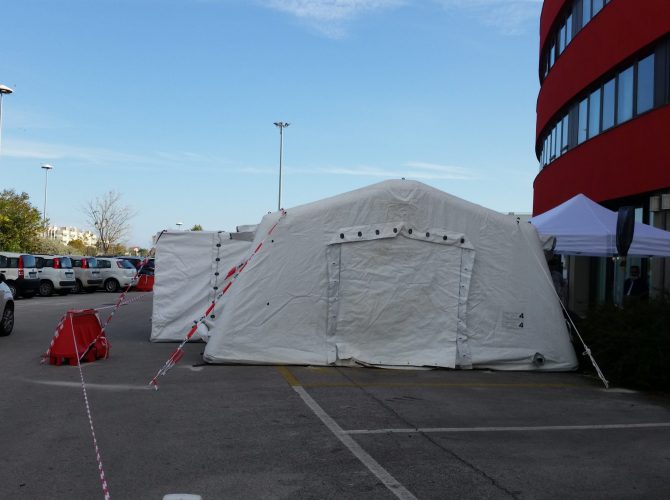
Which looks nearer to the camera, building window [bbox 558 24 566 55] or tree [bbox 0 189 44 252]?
building window [bbox 558 24 566 55]

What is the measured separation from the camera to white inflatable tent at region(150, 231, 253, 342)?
43.9ft

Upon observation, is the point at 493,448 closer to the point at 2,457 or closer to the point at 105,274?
the point at 2,457

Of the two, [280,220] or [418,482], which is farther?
[280,220]

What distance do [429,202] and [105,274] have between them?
2393cm

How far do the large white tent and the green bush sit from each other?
5.11ft

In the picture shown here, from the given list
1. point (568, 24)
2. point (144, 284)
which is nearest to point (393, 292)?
point (568, 24)

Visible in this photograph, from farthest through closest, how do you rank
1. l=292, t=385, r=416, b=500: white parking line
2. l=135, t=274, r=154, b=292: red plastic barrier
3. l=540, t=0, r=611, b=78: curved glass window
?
l=135, t=274, r=154, b=292: red plastic barrier, l=540, t=0, r=611, b=78: curved glass window, l=292, t=385, r=416, b=500: white parking line

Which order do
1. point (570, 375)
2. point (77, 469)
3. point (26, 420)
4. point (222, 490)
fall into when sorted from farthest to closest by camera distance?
point (570, 375) → point (26, 420) → point (77, 469) → point (222, 490)

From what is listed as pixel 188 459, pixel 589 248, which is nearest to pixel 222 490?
pixel 188 459

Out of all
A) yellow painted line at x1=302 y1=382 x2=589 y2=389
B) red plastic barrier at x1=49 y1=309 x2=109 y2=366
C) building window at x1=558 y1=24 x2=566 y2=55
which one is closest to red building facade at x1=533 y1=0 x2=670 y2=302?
building window at x1=558 y1=24 x2=566 y2=55

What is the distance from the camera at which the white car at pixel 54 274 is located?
26.7 metres

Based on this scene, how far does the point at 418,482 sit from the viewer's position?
4.85 m

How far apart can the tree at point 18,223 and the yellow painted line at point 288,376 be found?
33.8m

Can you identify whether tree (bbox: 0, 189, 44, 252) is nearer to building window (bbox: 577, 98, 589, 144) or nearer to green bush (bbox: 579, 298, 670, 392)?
building window (bbox: 577, 98, 589, 144)
